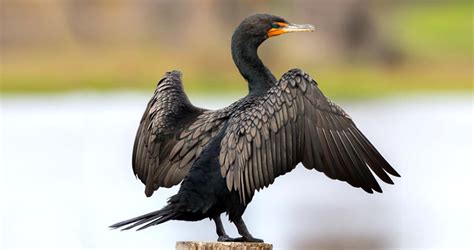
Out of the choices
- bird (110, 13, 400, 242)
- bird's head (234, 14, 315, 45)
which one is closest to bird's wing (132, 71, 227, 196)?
bird (110, 13, 400, 242)

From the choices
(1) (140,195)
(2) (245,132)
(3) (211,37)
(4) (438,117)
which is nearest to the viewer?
(2) (245,132)

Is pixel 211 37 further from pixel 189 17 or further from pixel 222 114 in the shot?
pixel 222 114

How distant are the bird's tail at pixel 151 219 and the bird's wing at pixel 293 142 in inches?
13.9

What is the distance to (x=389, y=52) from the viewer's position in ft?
99.3

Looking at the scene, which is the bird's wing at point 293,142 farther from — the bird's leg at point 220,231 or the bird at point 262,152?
the bird's leg at point 220,231

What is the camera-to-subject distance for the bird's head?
27.5 feet

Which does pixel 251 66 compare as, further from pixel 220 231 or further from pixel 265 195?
pixel 265 195

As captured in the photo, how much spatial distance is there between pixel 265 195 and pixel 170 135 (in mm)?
6950

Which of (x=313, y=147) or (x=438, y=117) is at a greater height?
(x=438, y=117)

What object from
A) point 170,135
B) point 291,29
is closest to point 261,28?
point 291,29

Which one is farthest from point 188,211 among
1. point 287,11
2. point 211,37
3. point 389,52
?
point 287,11

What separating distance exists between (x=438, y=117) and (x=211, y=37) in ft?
19.6

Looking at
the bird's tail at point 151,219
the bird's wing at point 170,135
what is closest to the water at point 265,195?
the bird's wing at point 170,135

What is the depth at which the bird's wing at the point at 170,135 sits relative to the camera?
813 centimetres
